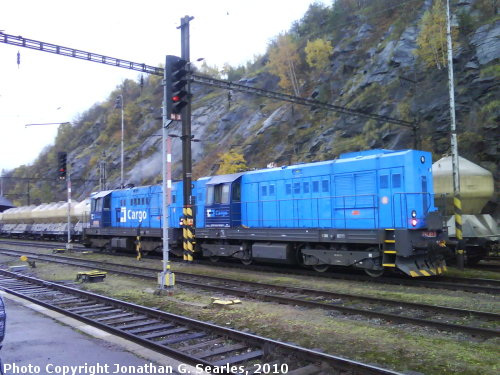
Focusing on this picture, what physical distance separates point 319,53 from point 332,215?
43051 mm

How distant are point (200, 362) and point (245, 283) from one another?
6.87 m

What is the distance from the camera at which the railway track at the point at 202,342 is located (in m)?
5.24

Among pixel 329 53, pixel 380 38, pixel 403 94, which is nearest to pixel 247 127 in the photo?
pixel 329 53

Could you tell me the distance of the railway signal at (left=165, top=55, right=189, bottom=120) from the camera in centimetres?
1080

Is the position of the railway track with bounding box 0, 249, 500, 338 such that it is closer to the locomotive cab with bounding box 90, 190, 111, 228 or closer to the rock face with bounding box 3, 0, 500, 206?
the rock face with bounding box 3, 0, 500, 206

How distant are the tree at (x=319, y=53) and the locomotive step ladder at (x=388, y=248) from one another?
143 feet

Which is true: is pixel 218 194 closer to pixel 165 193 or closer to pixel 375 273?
pixel 165 193

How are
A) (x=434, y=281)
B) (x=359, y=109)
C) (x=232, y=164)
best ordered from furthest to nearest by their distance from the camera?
1. (x=232, y=164)
2. (x=359, y=109)
3. (x=434, y=281)

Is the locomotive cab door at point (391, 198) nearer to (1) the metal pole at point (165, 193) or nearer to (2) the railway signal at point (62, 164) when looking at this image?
(1) the metal pole at point (165, 193)

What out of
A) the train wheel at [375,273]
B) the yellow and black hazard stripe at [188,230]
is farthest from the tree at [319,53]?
the train wheel at [375,273]

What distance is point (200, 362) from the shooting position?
17.9 feet

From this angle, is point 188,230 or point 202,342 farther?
point 188,230

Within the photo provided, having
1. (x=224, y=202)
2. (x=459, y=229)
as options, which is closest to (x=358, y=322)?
(x=459, y=229)

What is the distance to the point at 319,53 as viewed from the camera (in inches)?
2055
